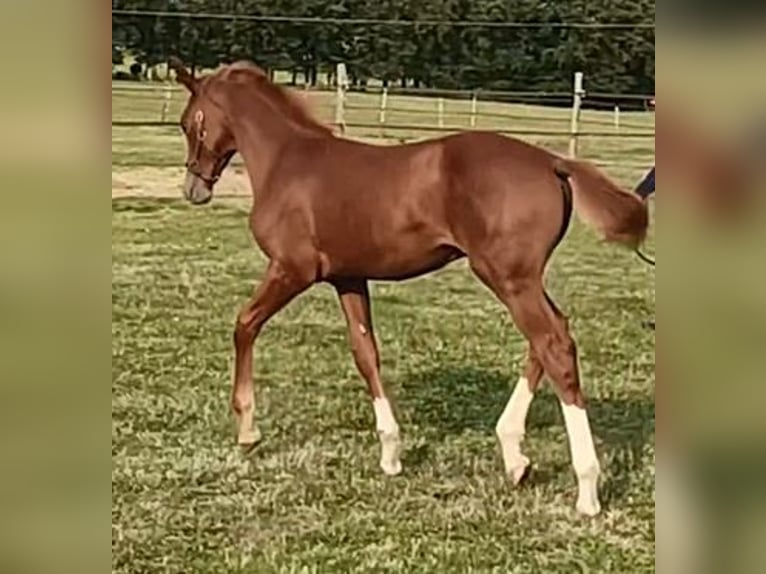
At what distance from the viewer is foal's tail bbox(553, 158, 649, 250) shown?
2.57m

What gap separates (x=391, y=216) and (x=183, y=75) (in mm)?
441

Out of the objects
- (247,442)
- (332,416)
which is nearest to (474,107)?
(332,416)

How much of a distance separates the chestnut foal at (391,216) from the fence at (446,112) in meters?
0.03

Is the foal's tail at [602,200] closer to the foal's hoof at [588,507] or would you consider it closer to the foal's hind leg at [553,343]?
the foal's hind leg at [553,343]

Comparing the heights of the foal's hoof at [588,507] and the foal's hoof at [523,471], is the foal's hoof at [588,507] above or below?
below

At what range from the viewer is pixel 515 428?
2.63 m

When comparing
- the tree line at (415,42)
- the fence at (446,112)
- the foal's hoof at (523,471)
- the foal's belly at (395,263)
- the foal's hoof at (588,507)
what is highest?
the tree line at (415,42)

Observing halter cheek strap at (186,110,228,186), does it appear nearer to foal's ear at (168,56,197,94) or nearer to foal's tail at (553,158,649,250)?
foal's ear at (168,56,197,94)

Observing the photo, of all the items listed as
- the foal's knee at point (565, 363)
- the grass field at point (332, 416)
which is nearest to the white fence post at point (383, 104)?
the grass field at point (332, 416)

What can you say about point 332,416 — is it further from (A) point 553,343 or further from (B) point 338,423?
(A) point 553,343

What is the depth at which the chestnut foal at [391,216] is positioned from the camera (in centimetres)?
257

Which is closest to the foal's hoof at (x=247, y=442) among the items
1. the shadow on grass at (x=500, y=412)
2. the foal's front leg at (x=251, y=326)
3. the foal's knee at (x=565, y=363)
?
the foal's front leg at (x=251, y=326)

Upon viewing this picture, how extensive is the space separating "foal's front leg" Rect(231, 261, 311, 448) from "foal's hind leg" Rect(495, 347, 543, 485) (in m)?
0.41

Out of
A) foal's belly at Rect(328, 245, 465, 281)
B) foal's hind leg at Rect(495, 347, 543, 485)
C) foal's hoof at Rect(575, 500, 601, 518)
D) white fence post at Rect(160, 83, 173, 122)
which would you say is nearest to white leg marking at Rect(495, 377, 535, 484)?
foal's hind leg at Rect(495, 347, 543, 485)
